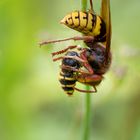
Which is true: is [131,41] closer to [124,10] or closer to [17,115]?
[124,10]

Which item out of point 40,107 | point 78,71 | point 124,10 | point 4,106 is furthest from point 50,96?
point 78,71

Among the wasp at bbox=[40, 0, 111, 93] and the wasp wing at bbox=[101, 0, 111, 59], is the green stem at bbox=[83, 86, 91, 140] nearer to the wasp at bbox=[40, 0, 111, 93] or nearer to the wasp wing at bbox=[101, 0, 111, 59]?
the wasp at bbox=[40, 0, 111, 93]

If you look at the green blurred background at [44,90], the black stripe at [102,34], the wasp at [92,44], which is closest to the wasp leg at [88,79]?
the wasp at [92,44]

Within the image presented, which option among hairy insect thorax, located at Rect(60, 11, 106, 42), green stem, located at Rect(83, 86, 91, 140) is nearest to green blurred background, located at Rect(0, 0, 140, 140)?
green stem, located at Rect(83, 86, 91, 140)

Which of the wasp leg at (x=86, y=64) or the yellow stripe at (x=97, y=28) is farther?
the wasp leg at (x=86, y=64)

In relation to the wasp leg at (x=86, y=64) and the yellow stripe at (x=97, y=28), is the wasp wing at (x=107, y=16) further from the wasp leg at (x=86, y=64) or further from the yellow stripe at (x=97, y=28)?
the wasp leg at (x=86, y=64)

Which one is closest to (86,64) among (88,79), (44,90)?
(88,79)
